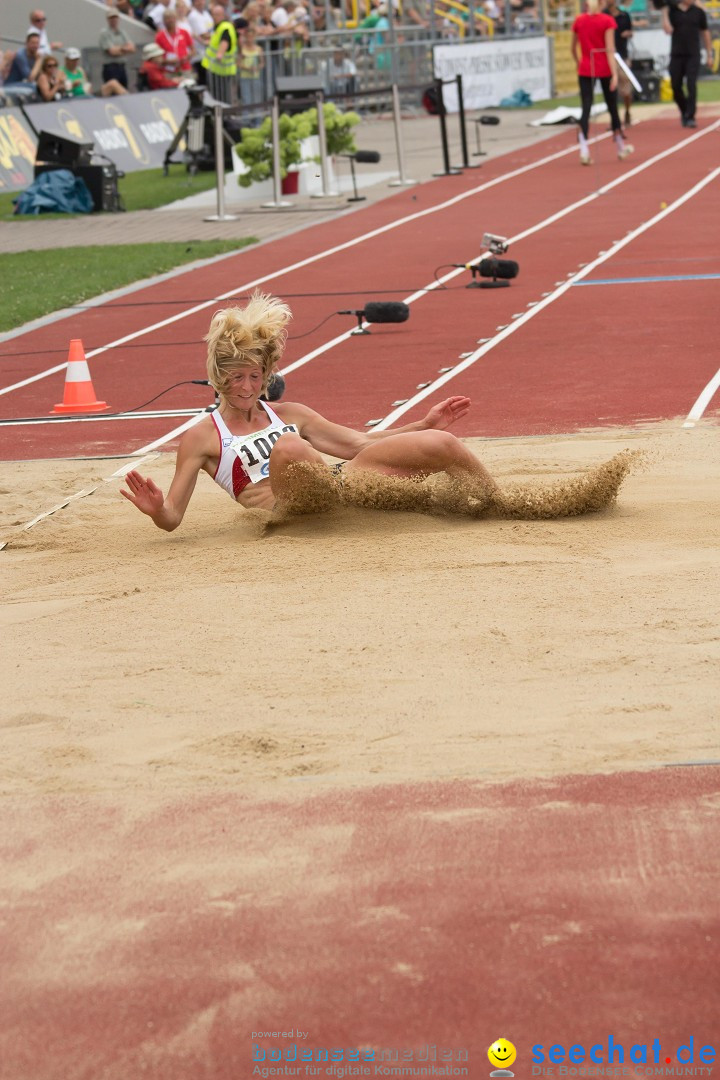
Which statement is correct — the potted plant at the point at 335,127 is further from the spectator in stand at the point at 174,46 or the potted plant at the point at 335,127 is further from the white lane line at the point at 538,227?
the spectator in stand at the point at 174,46

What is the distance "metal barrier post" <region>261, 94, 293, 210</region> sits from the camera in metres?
20.8

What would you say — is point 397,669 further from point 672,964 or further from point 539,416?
point 539,416

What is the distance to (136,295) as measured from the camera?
1544 cm

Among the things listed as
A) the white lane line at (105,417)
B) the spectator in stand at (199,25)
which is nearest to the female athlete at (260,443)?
the white lane line at (105,417)

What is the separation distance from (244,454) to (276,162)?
1548 cm

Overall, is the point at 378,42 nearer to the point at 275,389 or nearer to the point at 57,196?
the point at 57,196

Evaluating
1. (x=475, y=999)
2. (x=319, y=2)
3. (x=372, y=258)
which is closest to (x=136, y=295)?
(x=372, y=258)

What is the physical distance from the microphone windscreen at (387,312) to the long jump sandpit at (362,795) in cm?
538

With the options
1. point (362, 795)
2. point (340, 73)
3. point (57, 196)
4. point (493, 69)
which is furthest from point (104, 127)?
point (362, 795)

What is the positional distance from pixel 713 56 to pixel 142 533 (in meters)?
36.5

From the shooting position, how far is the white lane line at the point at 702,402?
8.72 metres

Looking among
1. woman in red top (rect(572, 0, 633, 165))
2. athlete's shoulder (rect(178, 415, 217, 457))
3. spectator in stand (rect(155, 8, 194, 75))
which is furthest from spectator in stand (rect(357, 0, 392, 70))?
athlete's shoulder (rect(178, 415, 217, 457))

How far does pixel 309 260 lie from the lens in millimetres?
16953

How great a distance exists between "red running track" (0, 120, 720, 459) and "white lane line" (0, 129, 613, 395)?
105 mm
